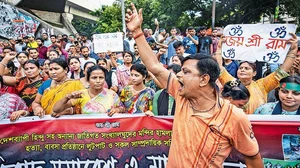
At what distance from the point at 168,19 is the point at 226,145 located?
20.3 m

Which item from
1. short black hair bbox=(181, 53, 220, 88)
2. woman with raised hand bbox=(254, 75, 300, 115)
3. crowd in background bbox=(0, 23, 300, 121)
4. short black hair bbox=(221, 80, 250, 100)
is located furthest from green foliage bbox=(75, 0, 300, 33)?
short black hair bbox=(181, 53, 220, 88)

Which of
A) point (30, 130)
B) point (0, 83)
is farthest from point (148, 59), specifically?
point (0, 83)

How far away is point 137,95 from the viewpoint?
12.2 feet

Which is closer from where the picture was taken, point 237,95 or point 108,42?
point 237,95

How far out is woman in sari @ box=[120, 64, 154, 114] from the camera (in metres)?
3.62

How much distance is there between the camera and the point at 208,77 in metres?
1.86

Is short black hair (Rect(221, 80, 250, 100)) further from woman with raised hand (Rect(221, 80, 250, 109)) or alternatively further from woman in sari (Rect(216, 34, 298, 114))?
woman in sari (Rect(216, 34, 298, 114))

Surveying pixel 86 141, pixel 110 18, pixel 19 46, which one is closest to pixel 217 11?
pixel 110 18

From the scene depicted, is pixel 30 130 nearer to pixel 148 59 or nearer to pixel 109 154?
pixel 109 154

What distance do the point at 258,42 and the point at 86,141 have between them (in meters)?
2.31

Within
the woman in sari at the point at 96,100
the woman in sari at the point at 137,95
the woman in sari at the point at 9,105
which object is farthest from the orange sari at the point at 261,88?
the woman in sari at the point at 9,105

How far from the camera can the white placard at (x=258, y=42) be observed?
3.49m

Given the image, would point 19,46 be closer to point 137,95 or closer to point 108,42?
point 108,42

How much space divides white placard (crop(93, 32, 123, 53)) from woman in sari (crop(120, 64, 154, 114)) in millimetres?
2515
